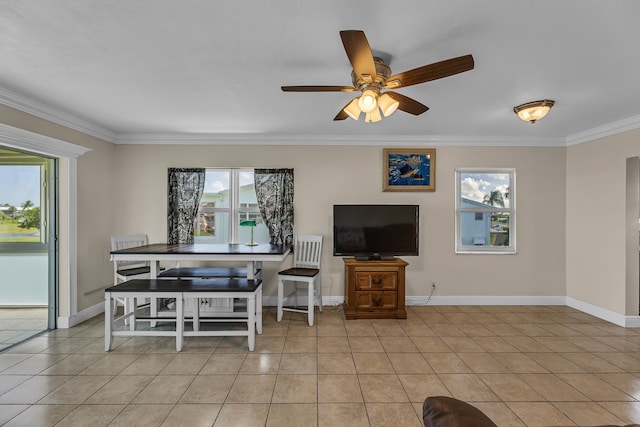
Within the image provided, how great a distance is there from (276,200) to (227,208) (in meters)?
0.76

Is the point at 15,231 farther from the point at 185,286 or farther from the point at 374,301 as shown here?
the point at 374,301

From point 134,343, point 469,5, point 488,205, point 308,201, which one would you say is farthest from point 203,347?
point 488,205

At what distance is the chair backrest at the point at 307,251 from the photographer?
416 cm

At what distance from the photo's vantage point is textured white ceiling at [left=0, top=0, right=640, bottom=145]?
169cm

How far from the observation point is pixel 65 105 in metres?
3.21

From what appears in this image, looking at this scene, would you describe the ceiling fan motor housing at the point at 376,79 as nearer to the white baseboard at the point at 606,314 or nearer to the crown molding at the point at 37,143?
the crown molding at the point at 37,143

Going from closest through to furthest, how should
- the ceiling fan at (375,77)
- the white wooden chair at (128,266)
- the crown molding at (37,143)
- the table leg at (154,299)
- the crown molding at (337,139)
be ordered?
the ceiling fan at (375,77) < the crown molding at (37,143) < the table leg at (154,299) < the white wooden chair at (128,266) < the crown molding at (337,139)

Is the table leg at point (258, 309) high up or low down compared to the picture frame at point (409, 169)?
down

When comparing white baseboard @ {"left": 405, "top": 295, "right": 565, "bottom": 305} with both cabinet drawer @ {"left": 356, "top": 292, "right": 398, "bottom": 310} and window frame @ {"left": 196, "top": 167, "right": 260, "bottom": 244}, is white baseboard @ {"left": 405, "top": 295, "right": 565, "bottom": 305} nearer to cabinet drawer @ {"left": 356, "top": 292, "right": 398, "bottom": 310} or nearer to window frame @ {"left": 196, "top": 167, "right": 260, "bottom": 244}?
cabinet drawer @ {"left": 356, "top": 292, "right": 398, "bottom": 310}

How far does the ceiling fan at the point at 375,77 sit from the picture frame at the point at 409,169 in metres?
A: 1.98

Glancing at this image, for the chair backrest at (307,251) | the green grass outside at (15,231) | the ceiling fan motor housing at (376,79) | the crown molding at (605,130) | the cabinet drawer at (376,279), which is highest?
the crown molding at (605,130)

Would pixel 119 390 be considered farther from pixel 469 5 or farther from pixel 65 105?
pixel 469 5

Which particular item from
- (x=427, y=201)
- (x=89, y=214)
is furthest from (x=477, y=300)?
(x=89, y=214)

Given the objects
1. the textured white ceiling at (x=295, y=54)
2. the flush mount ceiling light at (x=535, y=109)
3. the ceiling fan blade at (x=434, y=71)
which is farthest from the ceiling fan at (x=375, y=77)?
the flush mount ceiling light at (x=535, y=109)
